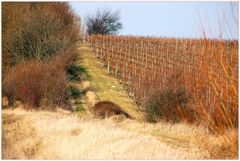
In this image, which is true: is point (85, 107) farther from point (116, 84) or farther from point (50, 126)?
point (50, 126)

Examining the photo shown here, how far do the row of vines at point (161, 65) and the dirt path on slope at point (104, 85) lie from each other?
1.81 ft

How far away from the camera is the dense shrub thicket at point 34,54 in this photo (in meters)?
26.1

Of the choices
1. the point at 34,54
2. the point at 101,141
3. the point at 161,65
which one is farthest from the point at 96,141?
the point at 161,65

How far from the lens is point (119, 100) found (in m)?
28.1

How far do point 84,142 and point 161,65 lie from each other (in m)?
25.2

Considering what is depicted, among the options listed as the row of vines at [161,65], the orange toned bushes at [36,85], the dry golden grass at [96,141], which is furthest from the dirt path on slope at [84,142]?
the orange toned bushes at [36,85]

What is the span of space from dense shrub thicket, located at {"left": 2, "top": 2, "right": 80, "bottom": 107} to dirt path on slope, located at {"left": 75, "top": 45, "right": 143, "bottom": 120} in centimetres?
186

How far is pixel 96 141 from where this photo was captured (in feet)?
41.4

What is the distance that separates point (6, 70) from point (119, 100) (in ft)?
24.3

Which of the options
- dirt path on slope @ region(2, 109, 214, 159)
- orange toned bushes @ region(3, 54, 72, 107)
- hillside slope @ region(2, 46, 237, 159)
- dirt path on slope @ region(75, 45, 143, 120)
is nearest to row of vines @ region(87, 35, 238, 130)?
dirt path on slope @ region(75, 45, 143, 120)

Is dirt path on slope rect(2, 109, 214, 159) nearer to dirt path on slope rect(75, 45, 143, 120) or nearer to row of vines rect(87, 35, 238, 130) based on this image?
row of vines rect(87, 35, 238, 130)

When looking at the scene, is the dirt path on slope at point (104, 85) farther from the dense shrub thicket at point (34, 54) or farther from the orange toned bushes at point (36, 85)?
the orange toned bushes at point (36, 85)

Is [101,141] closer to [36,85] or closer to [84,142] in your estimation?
[84,142]

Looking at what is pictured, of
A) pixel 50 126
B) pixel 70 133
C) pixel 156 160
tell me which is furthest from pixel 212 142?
pixel 50 126
